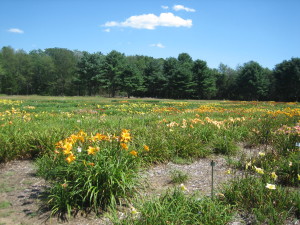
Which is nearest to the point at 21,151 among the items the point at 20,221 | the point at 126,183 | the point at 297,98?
the point at 20,221

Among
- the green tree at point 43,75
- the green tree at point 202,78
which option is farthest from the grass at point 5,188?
the green tree at point 43,75

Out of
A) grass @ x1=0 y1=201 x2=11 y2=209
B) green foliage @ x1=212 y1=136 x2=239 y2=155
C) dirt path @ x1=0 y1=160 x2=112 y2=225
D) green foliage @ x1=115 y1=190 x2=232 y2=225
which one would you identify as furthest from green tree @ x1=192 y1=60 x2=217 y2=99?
grass @ x1=0 y1=201 x2=11 y2=209

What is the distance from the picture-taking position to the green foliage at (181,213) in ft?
7.10

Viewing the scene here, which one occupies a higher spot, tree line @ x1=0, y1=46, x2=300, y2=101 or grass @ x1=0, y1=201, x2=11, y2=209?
tree line @ x1=0, y1=46, x2=300, y2=101

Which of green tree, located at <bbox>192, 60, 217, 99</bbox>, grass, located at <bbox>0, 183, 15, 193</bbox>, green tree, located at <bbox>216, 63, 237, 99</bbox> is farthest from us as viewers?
green tree, located at <bbox>216, 63, 237, 99</bbox>

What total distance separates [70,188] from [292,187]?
9.04 feet

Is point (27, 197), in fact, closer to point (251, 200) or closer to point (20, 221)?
point (20, 221)

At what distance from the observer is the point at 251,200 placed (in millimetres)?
2547

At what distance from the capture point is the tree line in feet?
145

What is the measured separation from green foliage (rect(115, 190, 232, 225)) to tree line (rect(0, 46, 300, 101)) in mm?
42073

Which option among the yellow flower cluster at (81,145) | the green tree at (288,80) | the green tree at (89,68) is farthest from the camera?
the green tree at (89,68)

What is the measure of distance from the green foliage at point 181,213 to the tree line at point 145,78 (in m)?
42.1

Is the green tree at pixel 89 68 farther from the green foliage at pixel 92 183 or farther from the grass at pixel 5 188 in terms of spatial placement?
the green foliage at pixel 92 183

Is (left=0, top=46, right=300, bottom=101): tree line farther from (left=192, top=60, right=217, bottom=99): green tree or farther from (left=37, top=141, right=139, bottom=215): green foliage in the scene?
(left=37, top=141, right=139, bottom=215): green foliage
